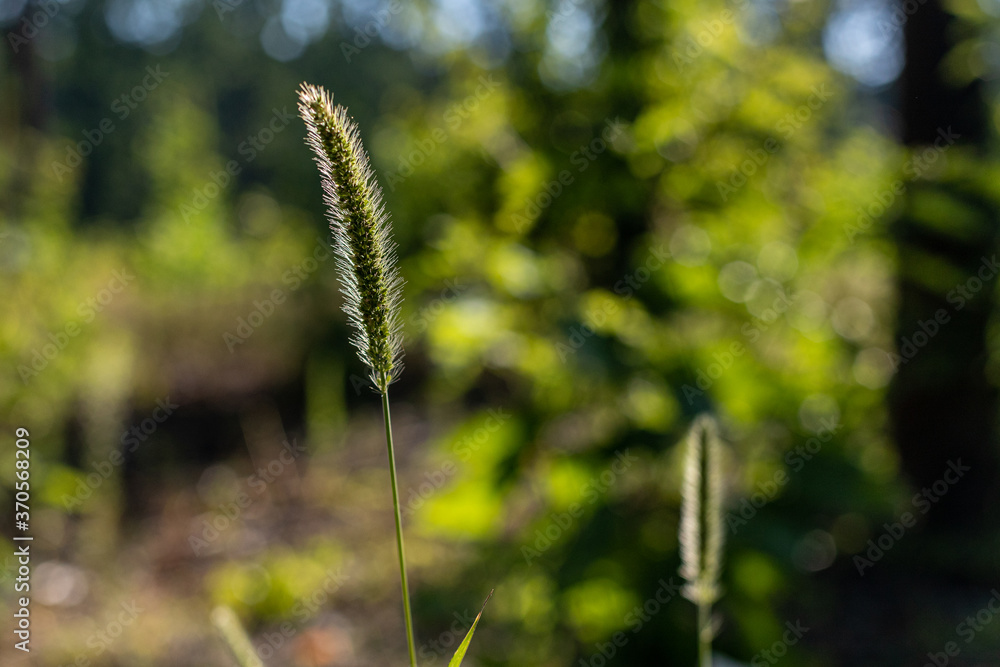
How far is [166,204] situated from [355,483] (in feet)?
38.2

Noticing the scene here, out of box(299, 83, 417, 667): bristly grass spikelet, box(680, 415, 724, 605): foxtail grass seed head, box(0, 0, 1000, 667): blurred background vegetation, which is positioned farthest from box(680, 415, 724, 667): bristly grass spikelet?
box(0, 0, 1000, 667): blurred background vegetation

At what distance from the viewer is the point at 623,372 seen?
217 cm

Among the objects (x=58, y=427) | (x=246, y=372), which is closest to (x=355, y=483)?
(x=58, y=427)

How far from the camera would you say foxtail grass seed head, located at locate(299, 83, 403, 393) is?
640 millimetres

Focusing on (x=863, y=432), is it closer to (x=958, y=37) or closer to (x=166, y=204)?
(x=958, y=37)

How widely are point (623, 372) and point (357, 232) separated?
5.26 ft

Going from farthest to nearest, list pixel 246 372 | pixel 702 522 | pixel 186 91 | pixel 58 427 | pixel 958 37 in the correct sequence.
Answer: pixel 186 91
pixel 246 372
pixel 58 427
pixel 958 37
pixel 702 522

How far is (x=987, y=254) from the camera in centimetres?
362

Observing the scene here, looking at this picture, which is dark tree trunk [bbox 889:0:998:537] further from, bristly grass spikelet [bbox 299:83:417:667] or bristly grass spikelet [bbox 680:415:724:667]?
bristly grass spikelet [bbox 299:83:417:667]

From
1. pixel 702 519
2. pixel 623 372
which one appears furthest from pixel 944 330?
pixel 702 519

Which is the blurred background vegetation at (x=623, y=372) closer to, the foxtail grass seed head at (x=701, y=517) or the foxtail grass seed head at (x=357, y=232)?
the foxtail grass seed head at (x=701, y=517)

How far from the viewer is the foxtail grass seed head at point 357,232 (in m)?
0.64

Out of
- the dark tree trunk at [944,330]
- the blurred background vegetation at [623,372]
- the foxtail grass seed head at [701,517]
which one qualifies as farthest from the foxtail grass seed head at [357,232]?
the dark tree trunk at [944,330]

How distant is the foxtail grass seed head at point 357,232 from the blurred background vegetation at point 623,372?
58.7 inches
